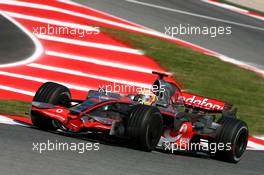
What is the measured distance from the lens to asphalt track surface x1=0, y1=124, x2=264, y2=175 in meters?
8.55

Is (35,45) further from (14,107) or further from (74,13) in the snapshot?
(14,107)

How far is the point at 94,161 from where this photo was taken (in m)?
9.37

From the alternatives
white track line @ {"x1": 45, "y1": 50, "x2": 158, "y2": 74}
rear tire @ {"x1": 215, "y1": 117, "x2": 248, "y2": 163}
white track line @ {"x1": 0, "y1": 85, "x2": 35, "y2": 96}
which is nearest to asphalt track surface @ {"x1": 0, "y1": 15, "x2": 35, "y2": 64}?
white track line @ {"x1": 45, "y1": 50, "x2": 158, "y2": 74}

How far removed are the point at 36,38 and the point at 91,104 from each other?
9.01m

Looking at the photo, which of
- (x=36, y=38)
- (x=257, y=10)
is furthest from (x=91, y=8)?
(x=257, y=10)

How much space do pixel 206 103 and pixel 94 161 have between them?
3.95 metres

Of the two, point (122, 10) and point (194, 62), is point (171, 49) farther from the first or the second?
point (122, 10)

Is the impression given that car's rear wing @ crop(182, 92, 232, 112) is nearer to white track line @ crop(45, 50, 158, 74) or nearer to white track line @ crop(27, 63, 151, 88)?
white track line @ crop(27, 63, 151, 88)

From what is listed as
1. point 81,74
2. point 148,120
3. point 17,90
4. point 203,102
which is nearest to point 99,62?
point 81,74

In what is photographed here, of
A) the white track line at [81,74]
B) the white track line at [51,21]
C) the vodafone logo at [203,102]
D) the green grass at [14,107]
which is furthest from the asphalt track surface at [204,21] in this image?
the green grass at [14,107]

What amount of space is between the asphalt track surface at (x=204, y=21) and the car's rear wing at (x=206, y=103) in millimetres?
8856

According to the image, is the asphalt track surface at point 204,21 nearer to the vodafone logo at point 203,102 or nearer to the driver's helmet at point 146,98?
the vodafone logo at point 203,102

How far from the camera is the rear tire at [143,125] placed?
10.7 m

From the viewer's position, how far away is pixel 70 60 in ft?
61.2
